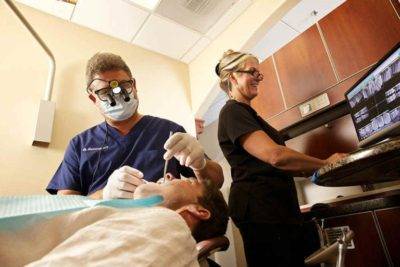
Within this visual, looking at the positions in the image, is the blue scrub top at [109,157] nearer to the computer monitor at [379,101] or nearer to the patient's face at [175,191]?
the patient's face at [175,191]

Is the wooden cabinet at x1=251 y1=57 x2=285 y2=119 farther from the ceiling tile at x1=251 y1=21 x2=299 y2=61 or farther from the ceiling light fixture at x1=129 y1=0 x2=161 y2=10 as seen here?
the ceiling light fixture at x1=129 y1=0 x2=161 y2=10

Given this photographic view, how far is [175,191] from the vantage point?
3.01 ft

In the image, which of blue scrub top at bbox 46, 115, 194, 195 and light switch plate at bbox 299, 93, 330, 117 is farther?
light switch plate at bbox 299, 93, 330, 117

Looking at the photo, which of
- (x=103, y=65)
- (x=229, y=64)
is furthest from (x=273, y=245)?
(x=103, y=65)

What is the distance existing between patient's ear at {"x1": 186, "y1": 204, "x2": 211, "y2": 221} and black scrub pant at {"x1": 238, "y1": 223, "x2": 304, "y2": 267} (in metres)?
0.35

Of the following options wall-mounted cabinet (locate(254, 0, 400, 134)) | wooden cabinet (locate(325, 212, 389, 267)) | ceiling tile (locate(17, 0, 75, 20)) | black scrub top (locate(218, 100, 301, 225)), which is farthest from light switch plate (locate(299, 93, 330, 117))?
ceiling tile (locate(17, 0, 75, 20))

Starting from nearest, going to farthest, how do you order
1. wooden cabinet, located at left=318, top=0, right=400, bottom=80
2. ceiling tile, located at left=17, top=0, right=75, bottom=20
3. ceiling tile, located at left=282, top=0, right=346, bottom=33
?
wooden cabinet, located at left=318, top=0, right=400, bottom=80 < ceiling tile, located at left=17, top=0, right=75, bottom=20 < ceiling tile, located at left=282, top=0, right=346, bottom=33

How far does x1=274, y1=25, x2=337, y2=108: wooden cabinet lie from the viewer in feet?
6.75

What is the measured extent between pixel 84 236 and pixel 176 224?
0.15 m

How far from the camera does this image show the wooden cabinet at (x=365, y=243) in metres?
1.13

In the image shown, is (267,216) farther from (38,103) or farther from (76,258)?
(38,103)

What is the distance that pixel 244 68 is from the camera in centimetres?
155

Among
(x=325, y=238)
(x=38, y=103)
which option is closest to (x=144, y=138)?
(x=325, y=238)

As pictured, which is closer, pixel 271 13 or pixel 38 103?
pixel 38 103
